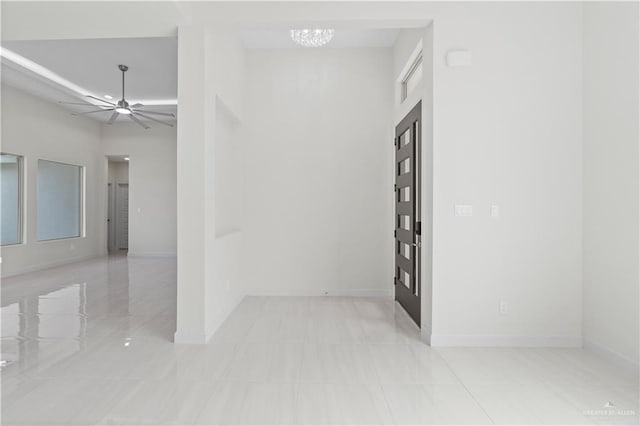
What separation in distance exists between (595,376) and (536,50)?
2.85 meters

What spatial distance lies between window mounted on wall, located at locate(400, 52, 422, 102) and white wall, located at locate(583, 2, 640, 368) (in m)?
1.57

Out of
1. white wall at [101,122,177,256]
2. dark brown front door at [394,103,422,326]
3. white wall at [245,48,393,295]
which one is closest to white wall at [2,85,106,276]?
white wall at [101,122,177,256]

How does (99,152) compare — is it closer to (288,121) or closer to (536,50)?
(288,121)

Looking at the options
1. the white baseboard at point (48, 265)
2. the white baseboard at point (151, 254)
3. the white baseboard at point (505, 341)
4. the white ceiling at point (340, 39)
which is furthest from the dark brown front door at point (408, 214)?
the white baseboard at point (48, 265)

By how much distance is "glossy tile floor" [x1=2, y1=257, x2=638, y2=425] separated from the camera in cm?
217

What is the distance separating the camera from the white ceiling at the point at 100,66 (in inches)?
190

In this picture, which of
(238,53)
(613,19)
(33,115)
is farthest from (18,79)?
(613,19)

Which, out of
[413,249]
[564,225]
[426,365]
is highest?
[564,225]

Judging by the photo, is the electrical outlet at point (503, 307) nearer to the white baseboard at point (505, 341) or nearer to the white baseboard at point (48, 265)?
the white baseboard at point (505, 341)

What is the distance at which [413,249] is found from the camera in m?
4.08

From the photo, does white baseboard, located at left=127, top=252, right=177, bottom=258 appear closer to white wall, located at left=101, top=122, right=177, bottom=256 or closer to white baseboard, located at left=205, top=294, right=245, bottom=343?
white wall, located at left=101, top=122, right=177, bottom=256

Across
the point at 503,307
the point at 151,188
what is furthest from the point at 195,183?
the point at 151,188

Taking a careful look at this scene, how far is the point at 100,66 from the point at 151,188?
4.11 m

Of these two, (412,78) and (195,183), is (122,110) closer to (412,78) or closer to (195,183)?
(195,183)
